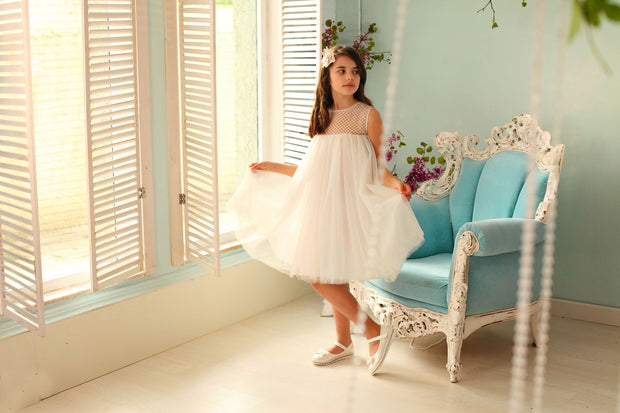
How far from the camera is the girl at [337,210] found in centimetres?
283

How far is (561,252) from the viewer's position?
3.81 metres

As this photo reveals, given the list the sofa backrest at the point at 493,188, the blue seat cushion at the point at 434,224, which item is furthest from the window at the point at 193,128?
the sofa backrest at the point at 493,188

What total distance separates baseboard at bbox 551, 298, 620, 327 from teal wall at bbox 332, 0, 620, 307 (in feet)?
0.12

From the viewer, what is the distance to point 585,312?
148 inches

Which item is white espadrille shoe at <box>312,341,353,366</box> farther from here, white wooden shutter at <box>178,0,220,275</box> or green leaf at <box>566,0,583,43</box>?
green leaf at <box>566,0,583,43</box>

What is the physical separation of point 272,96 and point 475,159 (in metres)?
1.31

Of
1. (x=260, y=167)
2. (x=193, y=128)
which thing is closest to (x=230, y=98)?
(x=193, y=128)

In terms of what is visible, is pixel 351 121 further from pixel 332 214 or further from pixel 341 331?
pixel 341 331

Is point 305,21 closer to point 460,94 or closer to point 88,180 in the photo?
point 460,94

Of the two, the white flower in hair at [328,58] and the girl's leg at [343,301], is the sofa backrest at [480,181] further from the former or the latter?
the white flower in hair at [328,58]

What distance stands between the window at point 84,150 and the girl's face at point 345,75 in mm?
880

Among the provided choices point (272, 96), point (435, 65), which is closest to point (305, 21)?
point (272, 96)

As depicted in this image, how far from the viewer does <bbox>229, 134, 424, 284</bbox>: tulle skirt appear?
283 centimetres

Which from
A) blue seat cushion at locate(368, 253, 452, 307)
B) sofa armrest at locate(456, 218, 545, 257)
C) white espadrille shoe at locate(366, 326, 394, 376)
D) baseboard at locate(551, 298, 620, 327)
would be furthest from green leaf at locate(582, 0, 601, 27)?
baseboard at locate(551, 298, 620, 327)
